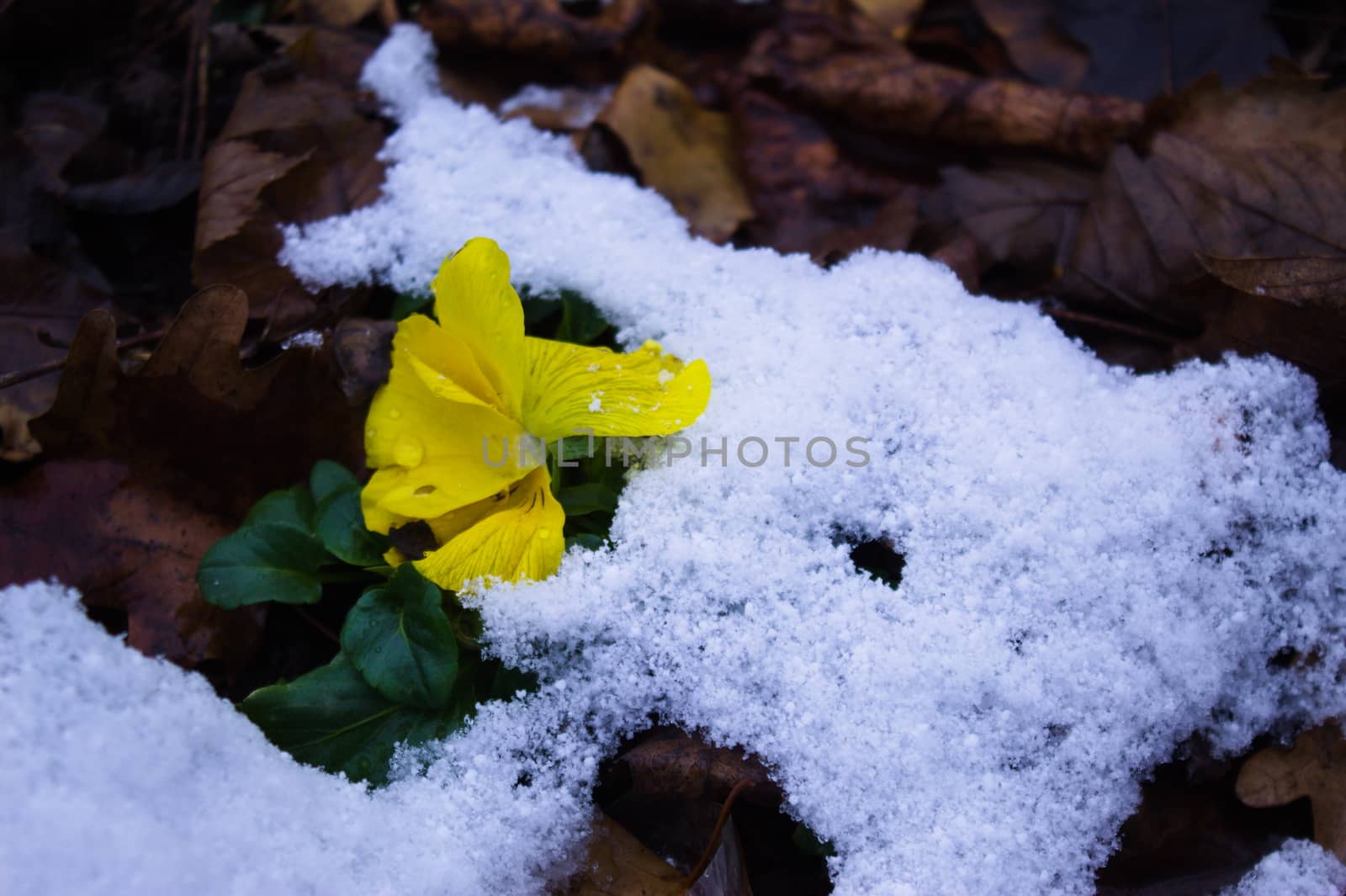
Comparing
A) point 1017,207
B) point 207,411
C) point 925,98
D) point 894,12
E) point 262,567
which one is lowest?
point 262,567

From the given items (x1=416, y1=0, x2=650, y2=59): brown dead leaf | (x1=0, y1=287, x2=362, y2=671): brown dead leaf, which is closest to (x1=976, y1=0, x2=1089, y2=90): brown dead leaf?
(x1=416, y1=0, x2=650, y2=59): brown dead leaf

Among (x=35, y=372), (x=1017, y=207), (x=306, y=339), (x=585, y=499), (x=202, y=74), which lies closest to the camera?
(x=585, y=499)

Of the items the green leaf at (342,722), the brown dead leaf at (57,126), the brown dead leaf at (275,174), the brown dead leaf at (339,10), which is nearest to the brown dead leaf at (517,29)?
the brown dead leaf at (339,10)

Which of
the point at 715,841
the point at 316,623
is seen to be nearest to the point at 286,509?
the point at 316,623

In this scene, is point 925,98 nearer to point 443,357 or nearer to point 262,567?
point 443,357

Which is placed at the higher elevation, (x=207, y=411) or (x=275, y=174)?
(x=275, y=174)

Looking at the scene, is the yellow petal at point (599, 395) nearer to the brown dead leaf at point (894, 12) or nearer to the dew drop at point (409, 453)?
the dew drop at point (409, 453)

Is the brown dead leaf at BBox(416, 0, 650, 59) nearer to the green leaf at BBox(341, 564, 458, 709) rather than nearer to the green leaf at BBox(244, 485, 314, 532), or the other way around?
the green leaf at BBox(244, 485, 314, 532)
